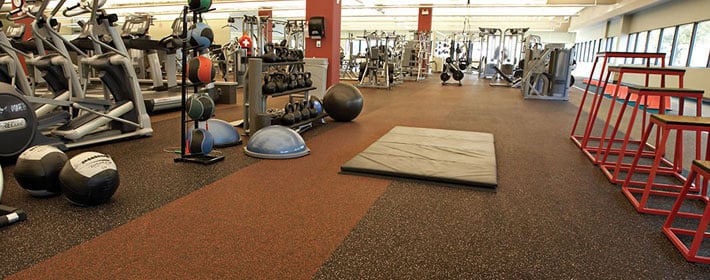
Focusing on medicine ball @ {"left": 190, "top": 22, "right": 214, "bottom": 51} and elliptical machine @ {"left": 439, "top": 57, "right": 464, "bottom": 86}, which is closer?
medicine ball @ {"left": 190, "top": 22, "right": 214, "bottom": 51}

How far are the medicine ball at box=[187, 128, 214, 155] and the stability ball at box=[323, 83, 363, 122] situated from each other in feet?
6.51

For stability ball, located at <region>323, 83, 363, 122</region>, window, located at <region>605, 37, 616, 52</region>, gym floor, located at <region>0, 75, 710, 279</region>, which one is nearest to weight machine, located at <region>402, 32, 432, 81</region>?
window, located at <region>605, 37, 616, 52</region>

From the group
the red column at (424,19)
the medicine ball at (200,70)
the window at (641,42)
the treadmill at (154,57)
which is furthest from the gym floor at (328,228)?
the red column at (424,19)

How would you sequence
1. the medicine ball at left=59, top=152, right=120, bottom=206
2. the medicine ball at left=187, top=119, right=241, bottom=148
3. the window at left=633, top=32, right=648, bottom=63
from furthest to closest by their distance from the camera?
the window at left=633, top=32, right=648, bottom=63 → the medicine ball at left=187, top=119, right=241, bottom=148 → the medicine ball at left=59, top=152, right=120, bottom=206

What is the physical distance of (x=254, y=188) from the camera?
2.56 meters

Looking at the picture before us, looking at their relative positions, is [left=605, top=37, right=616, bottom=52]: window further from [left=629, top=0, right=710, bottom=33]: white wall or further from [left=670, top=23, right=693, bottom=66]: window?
[left=670, top=23, right=693, bottom=66]: window

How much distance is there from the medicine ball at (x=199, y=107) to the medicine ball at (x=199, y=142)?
0.12m

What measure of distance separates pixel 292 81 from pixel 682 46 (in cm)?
1028

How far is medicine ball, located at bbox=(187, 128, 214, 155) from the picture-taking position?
10.0ft

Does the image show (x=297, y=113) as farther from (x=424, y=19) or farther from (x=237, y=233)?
(x=424, y=19)

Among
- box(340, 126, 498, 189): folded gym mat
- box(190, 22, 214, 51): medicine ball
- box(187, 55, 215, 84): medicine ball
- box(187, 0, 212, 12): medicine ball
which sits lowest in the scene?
box(340, 126, 498, 189): folded gym mat

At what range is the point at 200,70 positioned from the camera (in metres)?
2.92

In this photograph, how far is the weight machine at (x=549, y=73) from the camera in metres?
7.91

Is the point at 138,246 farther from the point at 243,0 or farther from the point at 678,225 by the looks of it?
the point at 243,0
